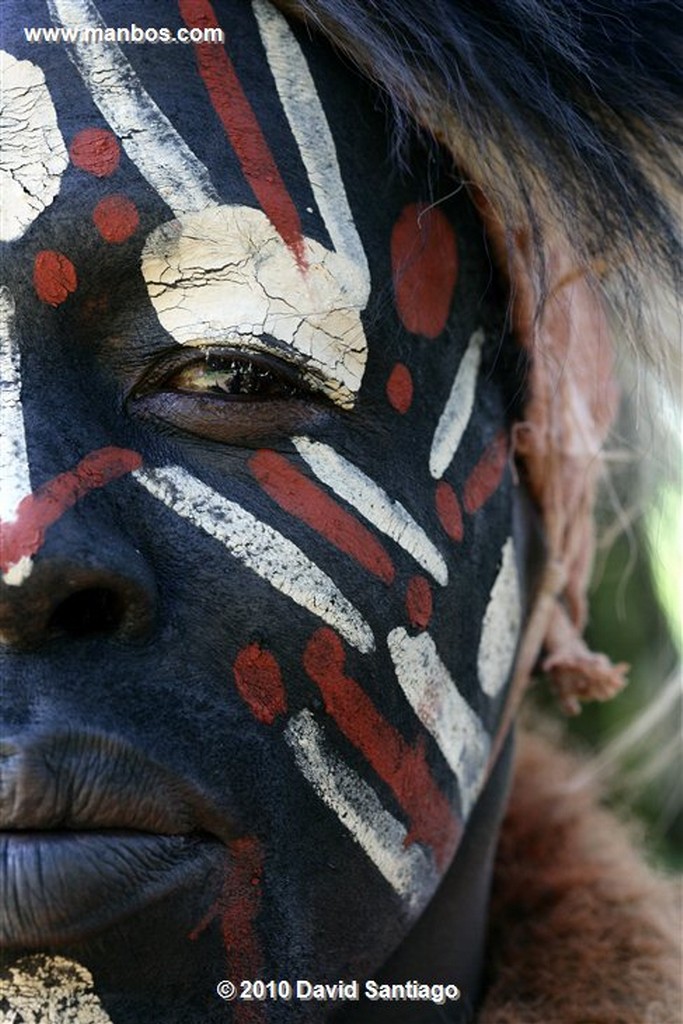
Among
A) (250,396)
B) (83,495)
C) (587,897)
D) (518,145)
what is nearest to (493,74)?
(518,145)

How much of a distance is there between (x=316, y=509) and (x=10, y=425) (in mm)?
313

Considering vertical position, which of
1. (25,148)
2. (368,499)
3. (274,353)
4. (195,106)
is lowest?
(368,499)

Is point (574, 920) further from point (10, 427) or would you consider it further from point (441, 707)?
point (10, 427)

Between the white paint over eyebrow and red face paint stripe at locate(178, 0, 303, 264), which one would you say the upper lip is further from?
red face paint stripe at locate(178, 0, 303, 264)

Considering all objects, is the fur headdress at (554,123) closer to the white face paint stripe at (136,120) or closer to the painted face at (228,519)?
the painted face at (228,519)

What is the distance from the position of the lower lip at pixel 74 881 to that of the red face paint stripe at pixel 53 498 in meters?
0.24

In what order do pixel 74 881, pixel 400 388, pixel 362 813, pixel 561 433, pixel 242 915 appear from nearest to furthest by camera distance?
pixel 74 881, pixel 242 915, pixel 362 813, pixel 400 388, pixel 561 433

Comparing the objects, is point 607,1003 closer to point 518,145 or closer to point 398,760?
point 398,760

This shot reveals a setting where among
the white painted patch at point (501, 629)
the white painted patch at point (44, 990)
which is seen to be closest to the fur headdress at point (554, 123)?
the white painted patch at point (501, 629)

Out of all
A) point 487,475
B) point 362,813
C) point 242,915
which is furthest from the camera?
point 487,475

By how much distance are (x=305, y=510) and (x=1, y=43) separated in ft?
1.83

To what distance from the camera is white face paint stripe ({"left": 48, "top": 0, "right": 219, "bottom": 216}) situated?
1.33 m

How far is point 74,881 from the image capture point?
1134 mm

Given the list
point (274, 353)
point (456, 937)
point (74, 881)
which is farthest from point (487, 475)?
point (74, 881)
